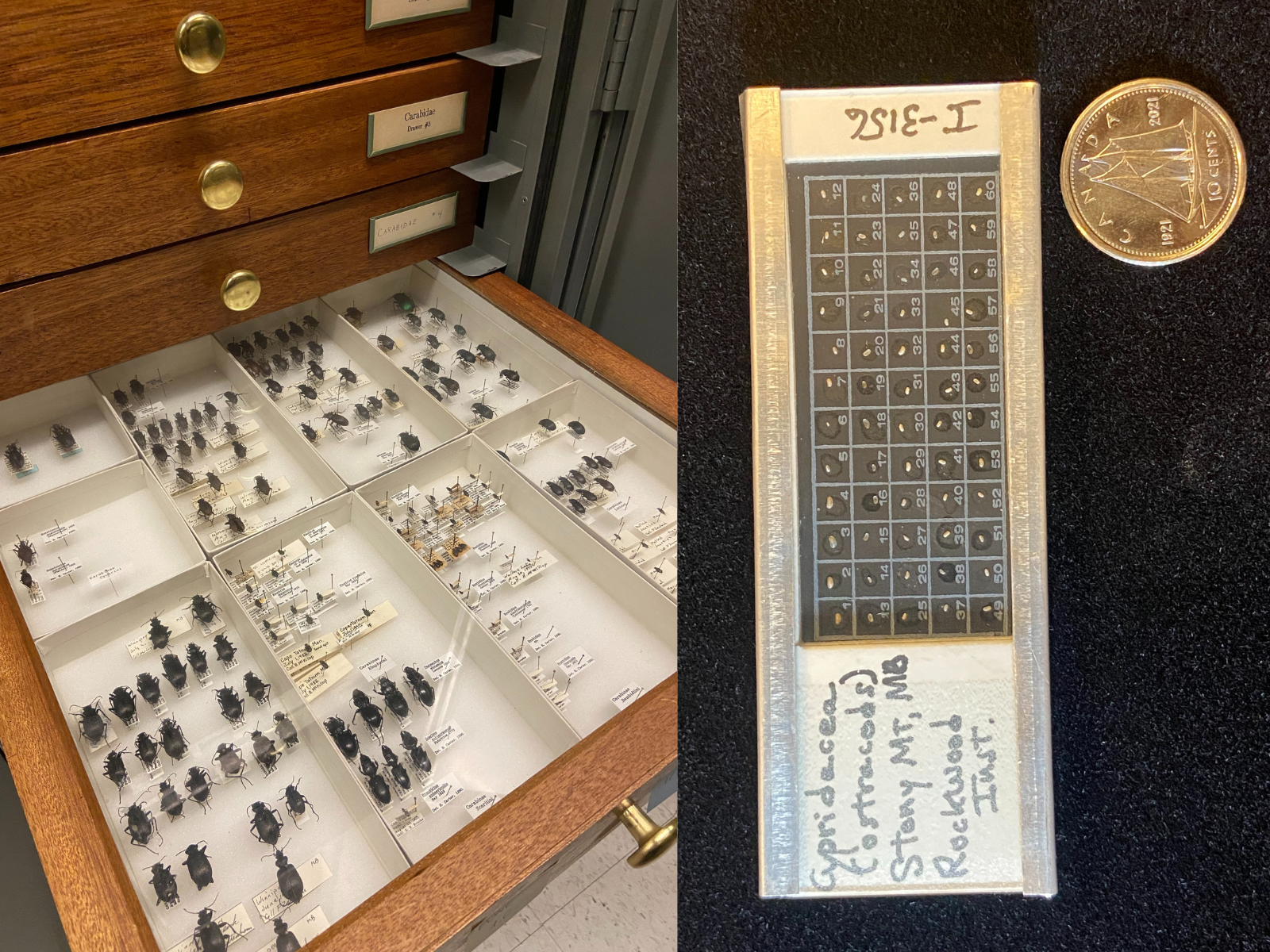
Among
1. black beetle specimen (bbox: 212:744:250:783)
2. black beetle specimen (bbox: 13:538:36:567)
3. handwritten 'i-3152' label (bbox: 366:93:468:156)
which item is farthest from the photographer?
handwritten 'i-3152' label (bbox: 366:93:468:156)

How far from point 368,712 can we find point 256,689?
13 cm

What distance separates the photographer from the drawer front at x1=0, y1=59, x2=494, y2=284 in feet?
2.88

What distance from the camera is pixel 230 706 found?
92 centimetres

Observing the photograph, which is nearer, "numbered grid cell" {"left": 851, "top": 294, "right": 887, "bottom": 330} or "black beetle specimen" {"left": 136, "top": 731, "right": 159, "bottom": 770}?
"numbered grid cell" {"left": 851, "top": 294, "right": 887, "bottom": 330}

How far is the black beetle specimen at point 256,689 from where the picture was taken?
93 cm

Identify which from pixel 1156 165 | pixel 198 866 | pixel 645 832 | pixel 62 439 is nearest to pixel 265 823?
pixel 198 866

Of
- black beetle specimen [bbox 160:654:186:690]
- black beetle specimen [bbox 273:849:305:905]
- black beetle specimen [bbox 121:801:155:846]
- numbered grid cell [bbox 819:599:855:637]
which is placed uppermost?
numbered grid cell [bbox 819:599:855:637]

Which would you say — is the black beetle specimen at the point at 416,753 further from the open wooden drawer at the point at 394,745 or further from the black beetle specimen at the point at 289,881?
the black beetle specimen at the point at 289,881

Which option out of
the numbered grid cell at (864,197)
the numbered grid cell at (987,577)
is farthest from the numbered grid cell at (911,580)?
the numbered grid cell at (864,197)

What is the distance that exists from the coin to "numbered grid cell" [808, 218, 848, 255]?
19 centimetres

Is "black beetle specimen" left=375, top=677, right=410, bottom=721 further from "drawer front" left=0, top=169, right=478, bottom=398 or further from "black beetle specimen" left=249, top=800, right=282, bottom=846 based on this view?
"drawer front" left=0, top=169, right=478, bottom=398

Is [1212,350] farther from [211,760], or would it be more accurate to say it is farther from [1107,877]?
[211,760]

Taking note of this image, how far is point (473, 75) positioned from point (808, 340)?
2.50 feet

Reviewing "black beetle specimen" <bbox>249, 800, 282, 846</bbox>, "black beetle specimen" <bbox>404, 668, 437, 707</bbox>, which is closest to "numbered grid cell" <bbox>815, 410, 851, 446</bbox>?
"black beetle specimen" <bbox>404, 668, 437, 707</bbox>
